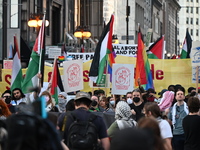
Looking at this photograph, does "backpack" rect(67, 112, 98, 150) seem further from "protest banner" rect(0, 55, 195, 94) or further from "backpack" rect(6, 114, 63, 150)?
"protest banner" rect(0, 55, 195, 94)

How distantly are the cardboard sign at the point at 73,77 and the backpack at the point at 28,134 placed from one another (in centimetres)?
1396

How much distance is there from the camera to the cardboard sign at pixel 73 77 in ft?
58.7

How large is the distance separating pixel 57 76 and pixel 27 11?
2339 cm

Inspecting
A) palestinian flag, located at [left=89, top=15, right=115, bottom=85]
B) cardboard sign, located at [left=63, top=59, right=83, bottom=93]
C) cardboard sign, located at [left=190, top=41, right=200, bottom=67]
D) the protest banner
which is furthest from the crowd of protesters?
the protest banner

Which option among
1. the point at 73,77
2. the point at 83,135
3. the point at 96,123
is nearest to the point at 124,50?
the point at 73,77

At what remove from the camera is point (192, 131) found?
31.7 feet

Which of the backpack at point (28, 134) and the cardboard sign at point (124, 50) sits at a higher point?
the cardboard sign at point (124, 50)

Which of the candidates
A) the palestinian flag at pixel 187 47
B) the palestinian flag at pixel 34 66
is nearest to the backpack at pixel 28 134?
the palestinian flag at pixel 34 66

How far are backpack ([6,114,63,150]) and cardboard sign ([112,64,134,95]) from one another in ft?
45.2

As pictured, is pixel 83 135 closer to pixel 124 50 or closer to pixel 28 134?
pixel 28 134

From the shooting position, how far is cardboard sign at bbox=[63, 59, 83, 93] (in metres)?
17.9

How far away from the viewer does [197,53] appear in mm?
20594

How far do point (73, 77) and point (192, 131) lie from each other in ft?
28.4

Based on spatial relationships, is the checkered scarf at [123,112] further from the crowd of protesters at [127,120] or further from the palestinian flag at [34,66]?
the palestinian flag at [34,66]
